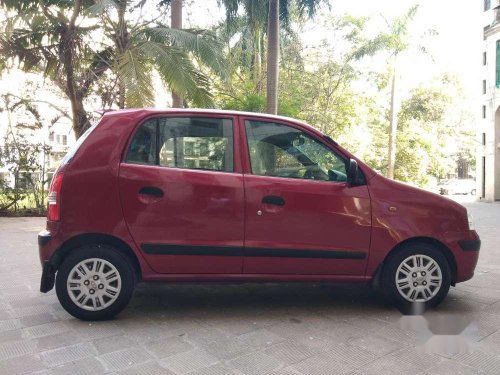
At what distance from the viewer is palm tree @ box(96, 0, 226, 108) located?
9.74 meters

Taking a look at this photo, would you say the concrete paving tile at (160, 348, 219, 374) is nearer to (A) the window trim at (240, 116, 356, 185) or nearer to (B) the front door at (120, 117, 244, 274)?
(B) the front door at (120, 117, 244, 274)

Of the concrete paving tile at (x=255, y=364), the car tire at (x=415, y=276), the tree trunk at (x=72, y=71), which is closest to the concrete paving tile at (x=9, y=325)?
the concrete paving tile at (x=255, y=364)

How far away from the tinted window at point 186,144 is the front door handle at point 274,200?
0.39m

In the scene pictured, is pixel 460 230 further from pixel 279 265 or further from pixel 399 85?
pixel 399 85

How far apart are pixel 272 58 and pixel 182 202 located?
953cm

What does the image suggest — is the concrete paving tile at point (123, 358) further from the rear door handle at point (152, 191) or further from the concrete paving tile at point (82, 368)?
the rear door handle at point (152, 191)

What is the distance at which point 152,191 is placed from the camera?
12.7ft

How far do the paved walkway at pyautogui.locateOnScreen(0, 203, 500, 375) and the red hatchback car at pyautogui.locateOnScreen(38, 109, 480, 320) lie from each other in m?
0.32

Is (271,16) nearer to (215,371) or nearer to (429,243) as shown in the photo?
(429,243)

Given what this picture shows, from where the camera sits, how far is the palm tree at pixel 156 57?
9.74 meters

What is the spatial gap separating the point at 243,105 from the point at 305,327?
407 inches

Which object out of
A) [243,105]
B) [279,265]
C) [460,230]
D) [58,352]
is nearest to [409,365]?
[279,265]

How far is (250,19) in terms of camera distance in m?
13.5

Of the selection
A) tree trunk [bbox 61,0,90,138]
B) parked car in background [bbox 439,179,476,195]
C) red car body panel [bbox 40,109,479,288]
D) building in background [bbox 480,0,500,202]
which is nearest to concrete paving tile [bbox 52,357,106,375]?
red car body panel [bbox 40,109,479,288]
